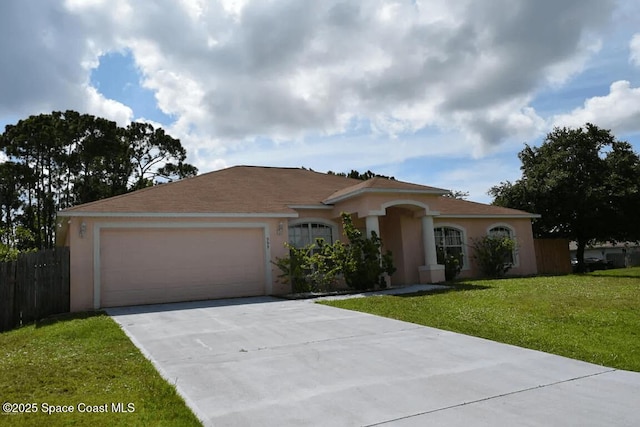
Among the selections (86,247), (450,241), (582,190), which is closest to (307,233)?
(450,241)

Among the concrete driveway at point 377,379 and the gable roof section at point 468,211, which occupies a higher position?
the gable roof section at point 468,211

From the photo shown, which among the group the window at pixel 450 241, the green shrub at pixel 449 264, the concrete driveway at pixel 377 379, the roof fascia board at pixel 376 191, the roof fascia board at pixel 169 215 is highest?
the roof fascia board at pixel 376 191

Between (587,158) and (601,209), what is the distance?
290 centimetres

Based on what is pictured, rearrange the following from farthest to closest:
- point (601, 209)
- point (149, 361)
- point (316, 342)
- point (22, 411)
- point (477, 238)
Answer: point (601, 209) < point (477, 238) < point (316, 342) < point (149, 361) < point (22, 411)

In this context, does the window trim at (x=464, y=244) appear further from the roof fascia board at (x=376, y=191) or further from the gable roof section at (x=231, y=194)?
the gable roof section at (x=231, y=194)

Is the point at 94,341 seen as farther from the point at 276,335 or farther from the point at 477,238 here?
the point at 477,238

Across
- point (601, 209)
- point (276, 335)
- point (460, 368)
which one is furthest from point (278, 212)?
point (601, 209)

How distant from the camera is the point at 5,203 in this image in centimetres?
3500

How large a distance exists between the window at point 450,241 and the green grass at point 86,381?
13.9 metres

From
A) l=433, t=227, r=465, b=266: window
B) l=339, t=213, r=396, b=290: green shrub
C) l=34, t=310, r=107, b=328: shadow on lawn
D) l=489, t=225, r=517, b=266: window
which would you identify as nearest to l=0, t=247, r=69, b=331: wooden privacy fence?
l=34, t=310, r=107, b=328: shadow on lawn

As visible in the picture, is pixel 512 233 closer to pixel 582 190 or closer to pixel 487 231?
pixel 487 231

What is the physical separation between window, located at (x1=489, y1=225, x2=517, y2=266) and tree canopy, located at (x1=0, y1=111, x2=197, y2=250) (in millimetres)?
25410

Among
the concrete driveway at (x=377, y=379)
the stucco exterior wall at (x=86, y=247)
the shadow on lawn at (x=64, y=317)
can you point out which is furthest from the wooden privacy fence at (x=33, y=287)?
the concrete driveway at (x=377, y=379)

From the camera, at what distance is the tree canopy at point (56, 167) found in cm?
3136
